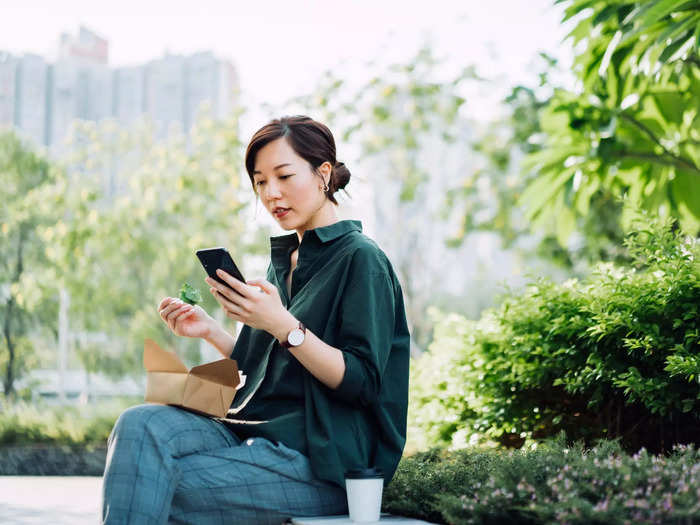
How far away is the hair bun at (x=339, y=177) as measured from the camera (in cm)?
277

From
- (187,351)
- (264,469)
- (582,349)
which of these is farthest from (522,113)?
(264,469)

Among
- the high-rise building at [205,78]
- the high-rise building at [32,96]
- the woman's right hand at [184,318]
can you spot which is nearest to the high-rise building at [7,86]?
the high-rise building at [32,96]

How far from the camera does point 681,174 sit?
4.48m

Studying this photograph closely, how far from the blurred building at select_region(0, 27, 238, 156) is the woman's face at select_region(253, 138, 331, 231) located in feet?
65.4

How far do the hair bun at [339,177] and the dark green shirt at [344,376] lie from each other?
164mm

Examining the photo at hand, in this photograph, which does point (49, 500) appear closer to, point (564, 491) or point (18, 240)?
point (564, 491)

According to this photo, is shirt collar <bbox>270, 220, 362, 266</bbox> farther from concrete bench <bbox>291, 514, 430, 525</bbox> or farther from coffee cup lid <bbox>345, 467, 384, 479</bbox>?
concrete bench <bbox>291, 514, 430, 525</bbox>

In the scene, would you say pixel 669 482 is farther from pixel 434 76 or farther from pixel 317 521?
pixel 434 76

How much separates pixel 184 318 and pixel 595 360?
5.85 ft

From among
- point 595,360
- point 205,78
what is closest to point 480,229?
point 595,360

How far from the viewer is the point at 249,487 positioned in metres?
2.31

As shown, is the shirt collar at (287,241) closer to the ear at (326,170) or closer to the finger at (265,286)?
the ear at (326,170)

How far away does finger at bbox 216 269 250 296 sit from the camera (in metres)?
2.30

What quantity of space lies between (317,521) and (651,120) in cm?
329
